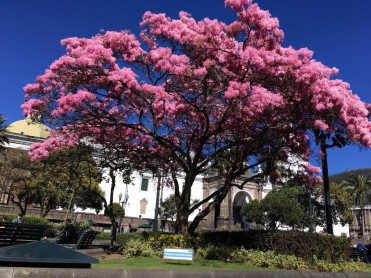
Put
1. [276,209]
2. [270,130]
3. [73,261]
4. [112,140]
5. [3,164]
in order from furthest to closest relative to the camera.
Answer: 1. [276,209]
2. [3,164]
3. [112,140]
4. [270,130]
5. [73,261]

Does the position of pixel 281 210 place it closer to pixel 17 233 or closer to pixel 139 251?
pixel 139 251

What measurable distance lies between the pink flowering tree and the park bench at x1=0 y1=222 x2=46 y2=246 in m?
4.09

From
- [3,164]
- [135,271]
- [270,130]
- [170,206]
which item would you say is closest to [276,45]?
[270,130]

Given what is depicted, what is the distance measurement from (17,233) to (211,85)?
6926 millimetres

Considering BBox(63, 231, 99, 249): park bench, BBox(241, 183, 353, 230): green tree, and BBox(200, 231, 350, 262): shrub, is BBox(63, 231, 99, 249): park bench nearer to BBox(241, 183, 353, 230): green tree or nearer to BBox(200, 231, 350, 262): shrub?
BBox(200, 231, 350, 262): shrub

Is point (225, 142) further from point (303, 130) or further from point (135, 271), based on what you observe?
point (135, 271)

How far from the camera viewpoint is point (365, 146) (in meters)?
11.2

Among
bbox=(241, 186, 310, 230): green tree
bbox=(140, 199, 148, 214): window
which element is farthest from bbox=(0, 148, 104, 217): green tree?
bbox=(241, 186, 310, 230): green tree

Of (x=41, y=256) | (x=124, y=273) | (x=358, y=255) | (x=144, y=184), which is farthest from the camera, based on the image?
(x=144, y=184)

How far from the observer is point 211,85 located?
1170 cm

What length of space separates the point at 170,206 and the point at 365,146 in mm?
38951

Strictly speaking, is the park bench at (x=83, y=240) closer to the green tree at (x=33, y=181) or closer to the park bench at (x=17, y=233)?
the park bench at (x=17, y=233)

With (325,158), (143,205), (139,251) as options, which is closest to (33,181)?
(139,251)

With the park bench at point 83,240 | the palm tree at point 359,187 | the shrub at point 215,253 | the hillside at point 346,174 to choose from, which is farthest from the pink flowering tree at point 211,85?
the hillside at point 346,174
